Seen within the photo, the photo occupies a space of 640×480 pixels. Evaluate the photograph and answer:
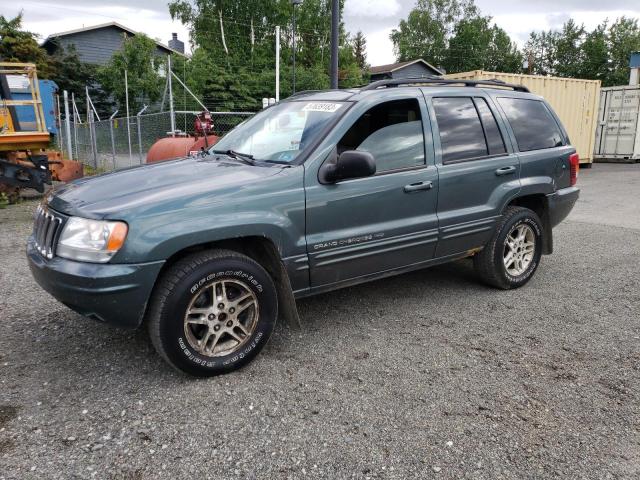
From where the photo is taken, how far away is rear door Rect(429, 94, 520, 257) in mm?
4250

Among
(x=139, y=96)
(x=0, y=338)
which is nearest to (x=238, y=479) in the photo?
(x=0, y=338)

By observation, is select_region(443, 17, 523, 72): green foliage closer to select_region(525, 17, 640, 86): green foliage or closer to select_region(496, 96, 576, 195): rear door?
select_region(525, 17, 640, 86): green foliage

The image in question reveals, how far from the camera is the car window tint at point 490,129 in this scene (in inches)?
180

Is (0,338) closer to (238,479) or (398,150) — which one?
(238,479)

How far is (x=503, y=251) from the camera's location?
4.78m

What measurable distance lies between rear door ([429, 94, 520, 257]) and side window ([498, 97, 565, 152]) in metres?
0.20

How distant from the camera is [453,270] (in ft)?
18.4

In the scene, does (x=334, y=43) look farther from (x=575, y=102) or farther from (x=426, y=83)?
(x=575, y=102)

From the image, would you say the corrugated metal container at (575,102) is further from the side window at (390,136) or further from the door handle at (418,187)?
the door handle at (418,187)

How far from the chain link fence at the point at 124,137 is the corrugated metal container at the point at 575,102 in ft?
27.5

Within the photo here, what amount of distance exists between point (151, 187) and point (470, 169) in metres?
2.55

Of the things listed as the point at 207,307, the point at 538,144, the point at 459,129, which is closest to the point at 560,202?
the point at 538,144

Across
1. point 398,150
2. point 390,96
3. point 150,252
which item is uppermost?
point 390,96

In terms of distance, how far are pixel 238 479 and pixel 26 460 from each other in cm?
104
